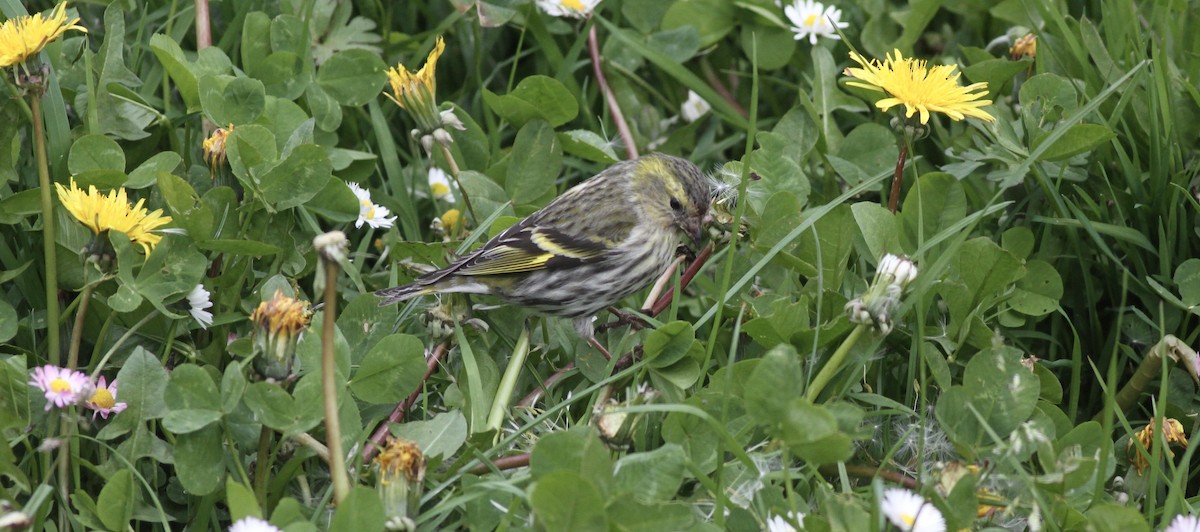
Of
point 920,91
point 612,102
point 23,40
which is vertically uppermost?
point 23,40

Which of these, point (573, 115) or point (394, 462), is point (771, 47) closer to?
point (573, 115)

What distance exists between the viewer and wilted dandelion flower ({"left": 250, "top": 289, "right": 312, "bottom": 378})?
2320 mm

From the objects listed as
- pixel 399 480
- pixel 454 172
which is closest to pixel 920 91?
pixel 454 172

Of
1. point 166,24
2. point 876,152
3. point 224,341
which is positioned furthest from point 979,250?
point 166,24

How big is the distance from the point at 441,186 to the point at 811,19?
1214 millimetres

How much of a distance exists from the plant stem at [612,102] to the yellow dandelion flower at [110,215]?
4.95 feet

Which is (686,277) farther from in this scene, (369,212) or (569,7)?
(569,7)

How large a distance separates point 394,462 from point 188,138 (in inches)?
55.9

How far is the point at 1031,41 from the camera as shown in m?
3.66

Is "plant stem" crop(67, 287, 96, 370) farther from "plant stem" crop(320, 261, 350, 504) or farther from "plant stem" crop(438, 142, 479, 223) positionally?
"plant stem" crop(438, 142, 479, 223)

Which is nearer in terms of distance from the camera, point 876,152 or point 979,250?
point 979,250

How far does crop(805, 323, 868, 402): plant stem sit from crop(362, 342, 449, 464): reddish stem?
2.65 feet

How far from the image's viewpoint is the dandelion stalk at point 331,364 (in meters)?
2.12

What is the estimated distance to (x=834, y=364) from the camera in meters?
2.68
